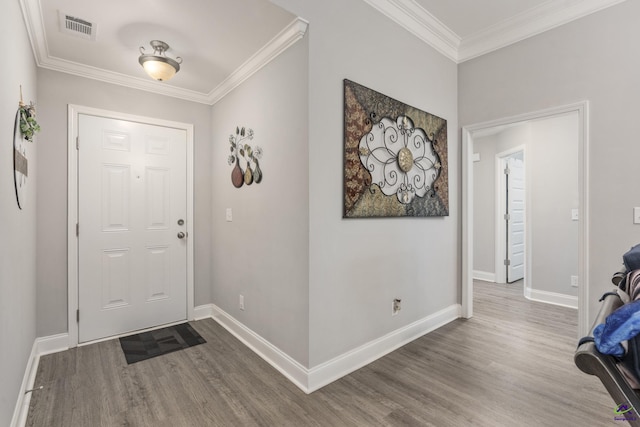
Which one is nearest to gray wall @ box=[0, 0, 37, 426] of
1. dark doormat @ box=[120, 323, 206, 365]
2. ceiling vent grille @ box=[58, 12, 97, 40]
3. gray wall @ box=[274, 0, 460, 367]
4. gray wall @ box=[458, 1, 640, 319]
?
ceiling vent grille @ box=[58, 12, 97, 40]

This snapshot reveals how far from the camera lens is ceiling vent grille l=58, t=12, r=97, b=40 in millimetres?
2076

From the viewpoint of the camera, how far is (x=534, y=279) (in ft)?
A: 13.3

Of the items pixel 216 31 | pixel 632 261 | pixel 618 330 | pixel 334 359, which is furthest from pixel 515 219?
pixel 618 330

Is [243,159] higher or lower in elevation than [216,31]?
lower

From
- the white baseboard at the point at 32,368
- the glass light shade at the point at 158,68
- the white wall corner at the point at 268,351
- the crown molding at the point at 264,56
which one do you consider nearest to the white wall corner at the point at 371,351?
the white wall corner at the point at 268,351

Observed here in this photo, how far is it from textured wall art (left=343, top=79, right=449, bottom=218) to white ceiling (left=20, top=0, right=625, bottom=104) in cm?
70

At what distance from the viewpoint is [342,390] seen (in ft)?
6.63

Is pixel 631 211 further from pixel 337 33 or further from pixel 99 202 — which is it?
pixel 99 202

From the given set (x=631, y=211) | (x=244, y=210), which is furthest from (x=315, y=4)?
(x=631, y=211)

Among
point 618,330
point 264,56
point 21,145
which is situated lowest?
point 618,330

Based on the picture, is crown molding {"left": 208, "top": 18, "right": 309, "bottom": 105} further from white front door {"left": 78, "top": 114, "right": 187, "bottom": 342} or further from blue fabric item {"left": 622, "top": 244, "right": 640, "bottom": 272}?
blue fabric item {"left": 622, "top": 244, "right": 640, "bottom": 272}

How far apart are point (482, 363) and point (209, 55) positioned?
3.27 metres

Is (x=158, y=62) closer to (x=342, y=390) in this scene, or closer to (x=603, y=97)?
(x=342, y=390)

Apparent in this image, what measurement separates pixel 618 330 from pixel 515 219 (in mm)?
5309
